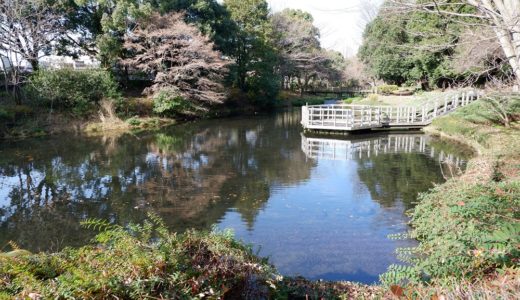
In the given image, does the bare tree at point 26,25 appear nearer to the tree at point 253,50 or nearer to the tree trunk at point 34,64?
the tree trunk at point 34,64

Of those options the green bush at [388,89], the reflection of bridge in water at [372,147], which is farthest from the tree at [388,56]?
the reflection of bridge in water at [372,147]

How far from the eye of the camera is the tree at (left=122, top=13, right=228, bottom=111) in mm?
22672

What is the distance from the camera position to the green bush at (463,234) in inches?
145

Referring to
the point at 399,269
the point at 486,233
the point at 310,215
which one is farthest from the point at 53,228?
the point at 486,233

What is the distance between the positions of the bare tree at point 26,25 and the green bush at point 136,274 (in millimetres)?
20788

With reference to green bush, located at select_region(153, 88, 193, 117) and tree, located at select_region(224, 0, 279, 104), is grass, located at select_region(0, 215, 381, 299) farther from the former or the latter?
tree, located at select_region(224, 0, 279, 104)

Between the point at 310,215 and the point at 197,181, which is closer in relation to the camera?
the point at 310,215

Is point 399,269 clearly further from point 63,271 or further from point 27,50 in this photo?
point 27,50

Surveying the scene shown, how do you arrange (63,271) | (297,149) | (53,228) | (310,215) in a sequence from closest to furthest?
1. (63,271)
2. (53,228)
3. (310,215)
4. (297,149)

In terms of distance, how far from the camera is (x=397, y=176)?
36.3 ft

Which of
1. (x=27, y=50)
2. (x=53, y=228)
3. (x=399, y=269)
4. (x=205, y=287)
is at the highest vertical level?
(x=27, y=50)

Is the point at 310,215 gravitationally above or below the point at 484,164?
below

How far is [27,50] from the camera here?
2059cm

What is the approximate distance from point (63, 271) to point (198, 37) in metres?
22.2
